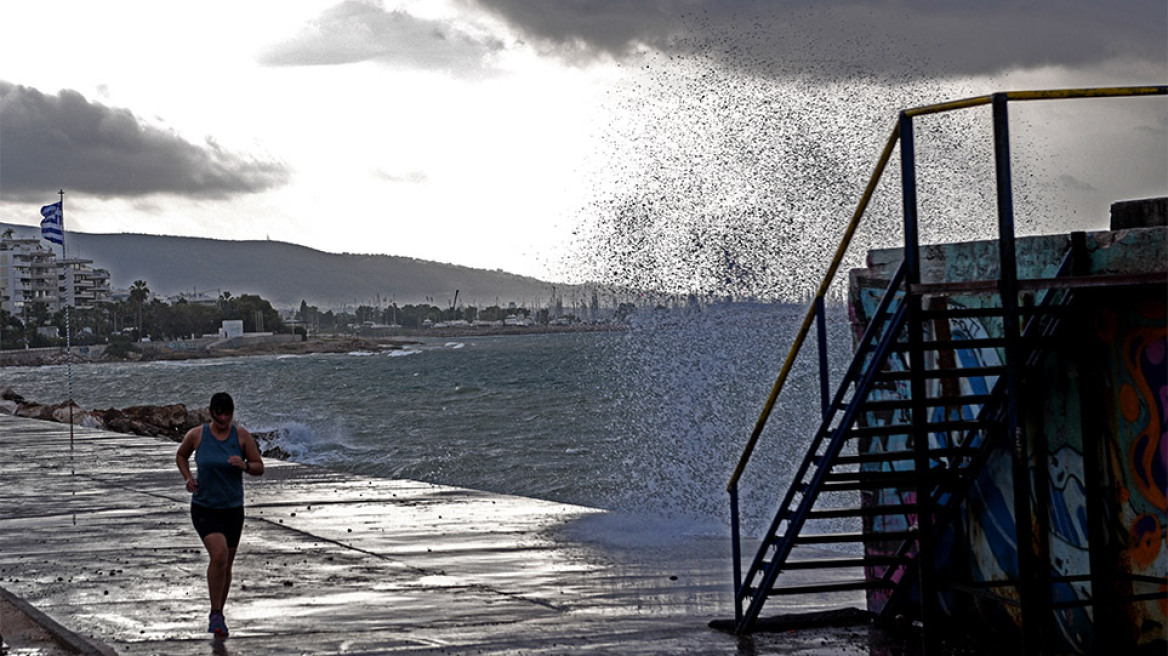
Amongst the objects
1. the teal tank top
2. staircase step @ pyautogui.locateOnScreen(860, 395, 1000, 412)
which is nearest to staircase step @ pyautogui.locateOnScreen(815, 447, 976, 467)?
staircase step @ pyautogui.locateOnScreen(860, 395, 1000, 412)

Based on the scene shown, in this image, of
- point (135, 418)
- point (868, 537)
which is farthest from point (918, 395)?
point (135, 418)

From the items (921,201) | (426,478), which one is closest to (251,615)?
(921,201)

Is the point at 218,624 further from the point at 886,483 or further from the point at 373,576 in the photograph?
the point at 886,483

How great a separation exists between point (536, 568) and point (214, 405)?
5.05 metres

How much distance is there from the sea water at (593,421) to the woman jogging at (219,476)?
28.0ft

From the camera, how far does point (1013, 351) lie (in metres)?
7.95

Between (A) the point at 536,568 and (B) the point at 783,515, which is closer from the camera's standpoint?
(B) the point at 783,515

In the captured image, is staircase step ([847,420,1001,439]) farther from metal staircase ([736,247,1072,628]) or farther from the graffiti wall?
the graffiti wall

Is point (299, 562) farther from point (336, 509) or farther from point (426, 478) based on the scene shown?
point (426, 478)

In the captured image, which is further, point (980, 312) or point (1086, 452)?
point (1086, 452)

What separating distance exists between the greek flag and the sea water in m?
14.7

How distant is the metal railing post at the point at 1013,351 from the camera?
25.9ft

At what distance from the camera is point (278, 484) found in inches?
822

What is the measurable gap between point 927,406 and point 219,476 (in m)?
5.21
